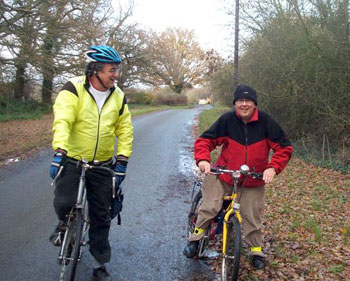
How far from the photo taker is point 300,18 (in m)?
11.1

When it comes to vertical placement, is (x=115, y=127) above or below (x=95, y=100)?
below

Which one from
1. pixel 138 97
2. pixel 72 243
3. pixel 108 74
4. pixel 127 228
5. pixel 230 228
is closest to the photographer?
pixel 108 74

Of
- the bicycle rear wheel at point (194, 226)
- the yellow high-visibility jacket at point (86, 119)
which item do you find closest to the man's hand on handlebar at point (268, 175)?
the bicycle rear wheel at point (194, 226)

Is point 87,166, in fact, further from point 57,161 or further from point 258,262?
point 258,262

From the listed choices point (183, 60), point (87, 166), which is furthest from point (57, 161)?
point (183, 60)

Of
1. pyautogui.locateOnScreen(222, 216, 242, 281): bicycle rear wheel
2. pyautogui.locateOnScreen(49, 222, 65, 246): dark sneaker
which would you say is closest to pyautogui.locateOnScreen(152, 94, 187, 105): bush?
pyautogui.locateOnScreen(222, 216, 242, 281): bicycle rear wheel

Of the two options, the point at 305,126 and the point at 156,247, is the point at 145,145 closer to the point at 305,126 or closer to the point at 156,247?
the point at 305,126

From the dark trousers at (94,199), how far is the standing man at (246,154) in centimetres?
96

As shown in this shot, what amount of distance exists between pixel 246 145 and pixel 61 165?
175 cm

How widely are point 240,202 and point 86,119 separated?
69.3 inches

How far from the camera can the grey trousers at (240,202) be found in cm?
404

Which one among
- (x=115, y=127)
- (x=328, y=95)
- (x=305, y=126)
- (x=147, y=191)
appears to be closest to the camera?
(x=115, y=127)

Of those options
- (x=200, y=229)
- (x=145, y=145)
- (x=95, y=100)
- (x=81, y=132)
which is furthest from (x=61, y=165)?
(x=145, y=145)

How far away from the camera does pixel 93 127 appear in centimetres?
354
